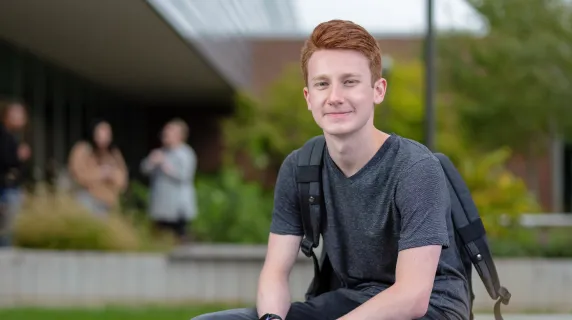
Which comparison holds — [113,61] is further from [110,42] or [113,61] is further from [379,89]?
[379,89]

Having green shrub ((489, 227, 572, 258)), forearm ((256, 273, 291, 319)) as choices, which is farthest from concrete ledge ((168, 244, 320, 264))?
forearm ((256, 273, 291, 319))

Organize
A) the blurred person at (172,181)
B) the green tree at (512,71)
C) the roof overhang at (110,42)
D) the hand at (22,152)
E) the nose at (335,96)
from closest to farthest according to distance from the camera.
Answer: the nose at (335,96) → the hand at (22,152) → the blurred person at (172,181) → the roof overhang at (110,42) → the green tree at (512,71)

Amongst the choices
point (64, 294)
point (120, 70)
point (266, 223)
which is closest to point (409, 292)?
point (64, 294)

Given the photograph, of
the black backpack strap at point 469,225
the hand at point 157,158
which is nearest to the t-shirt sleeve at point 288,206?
the black backpack strap at point 469,225

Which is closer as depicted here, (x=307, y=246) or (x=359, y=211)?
(x=359, y=211)

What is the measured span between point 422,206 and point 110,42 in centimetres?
1503

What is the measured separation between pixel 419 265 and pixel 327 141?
18.9 inches

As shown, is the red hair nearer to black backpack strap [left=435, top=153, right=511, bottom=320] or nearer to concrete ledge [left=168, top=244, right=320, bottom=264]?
black backpack strap [left=435, top=153, right=511, bottom=320]

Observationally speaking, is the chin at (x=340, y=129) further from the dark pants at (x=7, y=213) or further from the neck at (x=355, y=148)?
the dark pants at (x=7, y=213)

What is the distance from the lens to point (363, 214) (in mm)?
2902

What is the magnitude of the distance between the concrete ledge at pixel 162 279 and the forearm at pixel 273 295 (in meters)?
6.66

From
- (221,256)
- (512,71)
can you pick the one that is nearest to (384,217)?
(221,256)

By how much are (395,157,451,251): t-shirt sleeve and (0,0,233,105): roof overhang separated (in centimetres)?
1054

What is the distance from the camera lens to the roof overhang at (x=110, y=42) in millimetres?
13625
